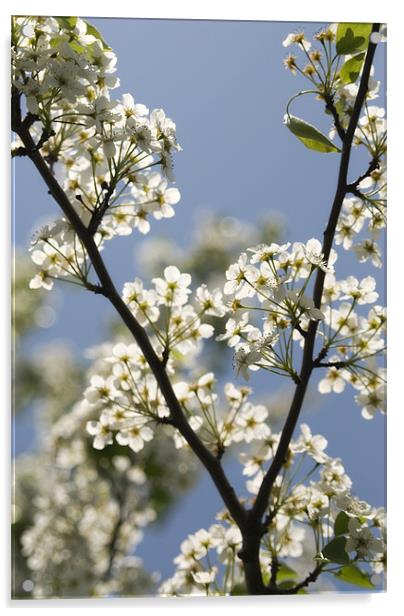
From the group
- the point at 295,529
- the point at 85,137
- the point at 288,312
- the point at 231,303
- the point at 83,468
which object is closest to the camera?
the point at 288,312

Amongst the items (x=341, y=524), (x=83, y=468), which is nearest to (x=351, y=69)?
(x=341, y=524)

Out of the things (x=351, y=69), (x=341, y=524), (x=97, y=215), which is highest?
(x=351, y=69)

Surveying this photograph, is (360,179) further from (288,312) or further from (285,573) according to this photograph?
(285,573)

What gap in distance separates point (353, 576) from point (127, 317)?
1.01m

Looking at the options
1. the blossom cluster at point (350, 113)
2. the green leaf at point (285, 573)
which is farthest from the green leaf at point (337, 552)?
the blossom cluster at point (350, 113)

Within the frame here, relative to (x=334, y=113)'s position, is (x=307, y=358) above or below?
below

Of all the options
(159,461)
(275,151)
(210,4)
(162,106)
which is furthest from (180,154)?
(159,461)

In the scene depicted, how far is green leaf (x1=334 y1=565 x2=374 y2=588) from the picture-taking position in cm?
215

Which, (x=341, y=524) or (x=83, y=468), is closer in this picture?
(x=341, y=524)

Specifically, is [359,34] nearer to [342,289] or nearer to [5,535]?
[342,289]

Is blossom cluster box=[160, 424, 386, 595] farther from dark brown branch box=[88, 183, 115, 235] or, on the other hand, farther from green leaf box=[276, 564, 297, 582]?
dark brown branch box=[88, 183, 115, 235]

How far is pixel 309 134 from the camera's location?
2043 millimetres

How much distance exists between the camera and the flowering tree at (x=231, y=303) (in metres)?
1.80

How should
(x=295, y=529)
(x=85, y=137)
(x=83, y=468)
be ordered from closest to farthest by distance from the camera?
(x=85, y=137) < (x=295, y=529) < (x=83, y=468)
